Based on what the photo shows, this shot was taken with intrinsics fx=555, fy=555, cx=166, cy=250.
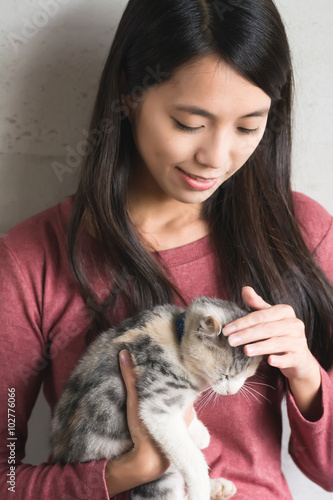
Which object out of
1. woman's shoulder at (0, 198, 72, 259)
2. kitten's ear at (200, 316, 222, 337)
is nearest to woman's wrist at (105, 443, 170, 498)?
kitten's ear at (200, 316, 222, 337)

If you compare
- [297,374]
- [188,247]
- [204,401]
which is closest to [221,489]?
[204,401]

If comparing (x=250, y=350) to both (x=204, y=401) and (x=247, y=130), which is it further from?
(x=247, y=130)

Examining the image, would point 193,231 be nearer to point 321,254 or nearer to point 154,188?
point 154,188

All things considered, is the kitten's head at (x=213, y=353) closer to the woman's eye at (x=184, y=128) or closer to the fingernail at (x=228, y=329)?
the fingernail at (x=228, y=329)

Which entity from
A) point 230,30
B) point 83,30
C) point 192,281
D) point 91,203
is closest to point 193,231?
point 192,281

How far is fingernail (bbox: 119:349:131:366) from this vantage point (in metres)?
1.21

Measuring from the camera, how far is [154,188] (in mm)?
1550

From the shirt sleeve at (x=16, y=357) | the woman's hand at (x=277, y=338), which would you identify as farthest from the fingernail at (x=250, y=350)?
the shirt sleeve at (x=16, y=357)

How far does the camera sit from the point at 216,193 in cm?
158

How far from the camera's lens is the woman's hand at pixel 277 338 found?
3.76 ft

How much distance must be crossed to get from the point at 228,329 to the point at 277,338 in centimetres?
12

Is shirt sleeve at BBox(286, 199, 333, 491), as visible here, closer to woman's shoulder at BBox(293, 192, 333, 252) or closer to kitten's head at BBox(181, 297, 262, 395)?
woman's shoulder at BBox(293, 192, 333, 252)

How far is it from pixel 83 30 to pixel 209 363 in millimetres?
1040

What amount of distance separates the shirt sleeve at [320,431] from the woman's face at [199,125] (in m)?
0.39
